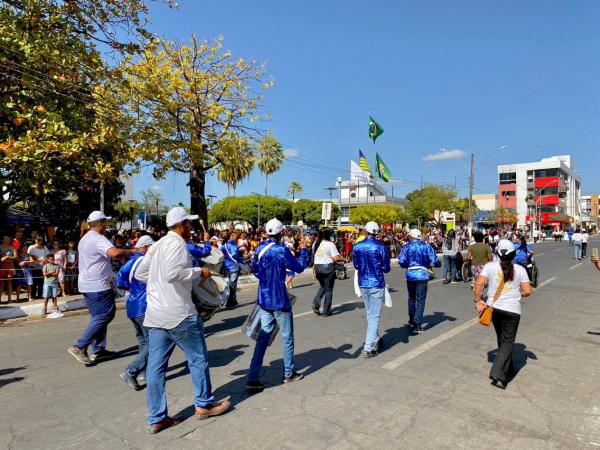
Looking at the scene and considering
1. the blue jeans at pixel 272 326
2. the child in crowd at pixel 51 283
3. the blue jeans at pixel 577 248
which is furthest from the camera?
the blue jeans at pixel 577 248

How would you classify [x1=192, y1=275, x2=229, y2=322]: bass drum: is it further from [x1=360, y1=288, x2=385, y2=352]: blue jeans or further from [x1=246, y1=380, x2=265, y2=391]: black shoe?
[x1=360, y1=288, x2=385, y2=352]: blue jeans

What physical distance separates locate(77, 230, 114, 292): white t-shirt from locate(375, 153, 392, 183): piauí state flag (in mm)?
33591

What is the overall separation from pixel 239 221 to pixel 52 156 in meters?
54.3

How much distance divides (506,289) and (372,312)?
168cm

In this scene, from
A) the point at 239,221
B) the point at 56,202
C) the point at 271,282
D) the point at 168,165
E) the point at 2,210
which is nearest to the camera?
the point at 271,282

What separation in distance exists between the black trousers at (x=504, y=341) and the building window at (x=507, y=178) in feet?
333

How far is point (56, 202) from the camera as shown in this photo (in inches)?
910

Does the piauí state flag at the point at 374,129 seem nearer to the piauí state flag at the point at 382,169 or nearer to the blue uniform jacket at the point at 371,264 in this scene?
the piauí state flag at the point at 382,169

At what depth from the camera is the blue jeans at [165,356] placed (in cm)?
370

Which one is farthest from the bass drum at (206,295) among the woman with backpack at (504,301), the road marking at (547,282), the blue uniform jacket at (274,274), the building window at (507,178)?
the building window at (507,178)

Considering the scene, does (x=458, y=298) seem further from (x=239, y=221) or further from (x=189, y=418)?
(x=239, y=221)

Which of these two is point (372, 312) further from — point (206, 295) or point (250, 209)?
point (250, 209)

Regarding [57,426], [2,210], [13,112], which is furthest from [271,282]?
[2,210]

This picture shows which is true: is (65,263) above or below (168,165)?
below
